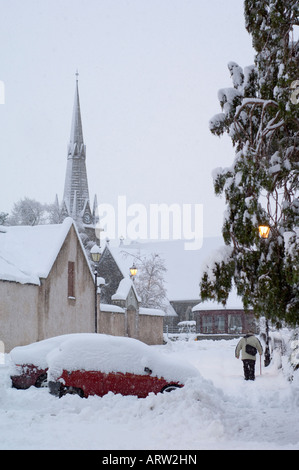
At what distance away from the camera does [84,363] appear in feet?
42.5

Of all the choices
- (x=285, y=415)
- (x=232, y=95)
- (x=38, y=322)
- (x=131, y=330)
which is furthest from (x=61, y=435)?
(x=131, y=330)

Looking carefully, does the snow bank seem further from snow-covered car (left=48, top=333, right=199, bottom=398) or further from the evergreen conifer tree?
the evergreen conifer tree

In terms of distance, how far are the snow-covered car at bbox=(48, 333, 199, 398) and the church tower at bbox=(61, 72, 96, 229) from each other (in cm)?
5913

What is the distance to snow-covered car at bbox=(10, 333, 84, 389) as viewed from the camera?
14453 millimetres

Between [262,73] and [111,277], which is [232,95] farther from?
[111,277]

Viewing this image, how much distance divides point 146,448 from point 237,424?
9.04 ft

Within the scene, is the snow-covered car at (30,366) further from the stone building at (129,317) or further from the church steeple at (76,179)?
the church steeple at (76,179)

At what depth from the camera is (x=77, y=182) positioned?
252 ft

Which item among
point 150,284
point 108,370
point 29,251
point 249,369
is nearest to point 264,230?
point 108,370

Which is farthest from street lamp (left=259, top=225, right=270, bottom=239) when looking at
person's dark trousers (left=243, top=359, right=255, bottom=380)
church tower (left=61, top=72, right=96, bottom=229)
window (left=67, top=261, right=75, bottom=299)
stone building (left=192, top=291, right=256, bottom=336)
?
church tower (left=61, top=72, right=96, bottom=229)

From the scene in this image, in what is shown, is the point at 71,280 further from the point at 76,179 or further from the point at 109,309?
the point at 76,179

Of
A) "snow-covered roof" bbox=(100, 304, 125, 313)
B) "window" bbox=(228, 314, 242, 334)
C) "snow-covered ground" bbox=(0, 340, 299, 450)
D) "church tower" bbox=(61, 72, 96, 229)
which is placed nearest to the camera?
"snow-covered ground" bbox=(0, 340, 299, 450)

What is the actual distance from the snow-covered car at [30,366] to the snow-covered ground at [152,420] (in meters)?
0.45

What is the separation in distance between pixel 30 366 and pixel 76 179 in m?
63.4
